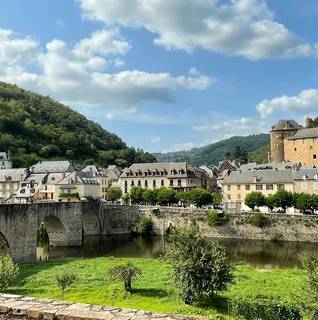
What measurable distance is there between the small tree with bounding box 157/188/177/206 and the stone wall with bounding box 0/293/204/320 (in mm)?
63228

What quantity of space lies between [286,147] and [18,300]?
274ft

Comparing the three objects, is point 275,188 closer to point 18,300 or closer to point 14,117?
point 18,300

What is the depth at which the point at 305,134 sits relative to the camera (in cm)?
8469

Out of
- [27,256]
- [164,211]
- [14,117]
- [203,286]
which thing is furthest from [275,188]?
[14,117]

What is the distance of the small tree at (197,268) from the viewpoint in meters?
23.8

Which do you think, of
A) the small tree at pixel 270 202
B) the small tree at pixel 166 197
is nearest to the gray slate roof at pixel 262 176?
the small tree at pixel 270 202

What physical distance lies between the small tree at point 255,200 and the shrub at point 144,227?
14665mm

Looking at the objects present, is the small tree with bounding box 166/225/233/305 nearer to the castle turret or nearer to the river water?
the river water

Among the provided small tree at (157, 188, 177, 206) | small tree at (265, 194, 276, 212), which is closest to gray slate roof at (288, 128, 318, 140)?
small tree at (265, 194, 276, 212)

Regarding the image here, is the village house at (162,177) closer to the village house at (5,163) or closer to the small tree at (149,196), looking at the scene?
the small tree at (149,196)

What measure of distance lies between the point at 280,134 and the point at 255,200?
31705mm

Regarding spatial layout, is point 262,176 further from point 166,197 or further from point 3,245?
point 3,245

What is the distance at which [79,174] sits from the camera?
79.3 m

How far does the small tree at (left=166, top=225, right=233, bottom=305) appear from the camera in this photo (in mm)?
23797
